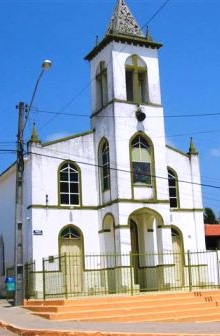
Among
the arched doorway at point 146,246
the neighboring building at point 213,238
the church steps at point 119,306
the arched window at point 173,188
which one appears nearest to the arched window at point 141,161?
the arched doorway at point 146,246

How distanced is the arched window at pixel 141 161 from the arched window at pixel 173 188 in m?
2.36

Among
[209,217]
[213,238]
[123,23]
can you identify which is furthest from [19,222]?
[209,217]

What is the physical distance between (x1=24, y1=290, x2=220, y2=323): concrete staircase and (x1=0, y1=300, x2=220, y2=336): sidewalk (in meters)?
1.01

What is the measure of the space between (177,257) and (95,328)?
1278 cm

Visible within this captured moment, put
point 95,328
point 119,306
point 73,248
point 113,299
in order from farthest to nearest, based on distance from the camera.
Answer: point 73,248, point 113,299, point 119,306, point 95,328

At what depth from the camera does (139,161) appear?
2631 cm

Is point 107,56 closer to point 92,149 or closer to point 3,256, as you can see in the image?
point 92,149

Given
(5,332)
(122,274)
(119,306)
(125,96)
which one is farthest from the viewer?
(125,96)

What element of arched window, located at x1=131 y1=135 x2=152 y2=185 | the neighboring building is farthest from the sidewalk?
the neighboring building

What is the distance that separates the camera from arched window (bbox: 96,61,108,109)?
90.9 feet

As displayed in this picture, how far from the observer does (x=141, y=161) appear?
86.4 feet

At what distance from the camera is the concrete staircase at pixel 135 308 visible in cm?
1736

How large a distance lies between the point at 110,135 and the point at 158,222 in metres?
4.71

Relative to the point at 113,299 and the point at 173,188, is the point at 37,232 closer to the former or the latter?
the point at 113,299
